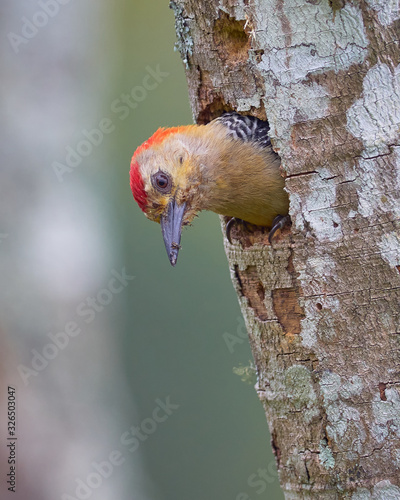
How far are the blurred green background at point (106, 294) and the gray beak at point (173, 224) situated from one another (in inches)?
99.8

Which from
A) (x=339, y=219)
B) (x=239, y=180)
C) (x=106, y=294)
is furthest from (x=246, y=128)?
(x=106, y=294)

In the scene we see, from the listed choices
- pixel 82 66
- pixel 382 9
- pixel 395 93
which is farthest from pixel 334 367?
pixel 82 66

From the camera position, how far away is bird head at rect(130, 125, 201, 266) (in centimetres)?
386

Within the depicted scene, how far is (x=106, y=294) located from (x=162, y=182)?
10.3 feet

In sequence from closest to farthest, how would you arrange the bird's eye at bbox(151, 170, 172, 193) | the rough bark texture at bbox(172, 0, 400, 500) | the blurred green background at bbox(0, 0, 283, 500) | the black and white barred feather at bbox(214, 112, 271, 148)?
the rough bark texture at bbox(172, 0, 400, 500), the black and white barred feather at bbox(214, 112, 271, 148), the bird's eye at bbox(151, 170, 172, 193), the blurred green background at bbox(0, 0, 283, 500)

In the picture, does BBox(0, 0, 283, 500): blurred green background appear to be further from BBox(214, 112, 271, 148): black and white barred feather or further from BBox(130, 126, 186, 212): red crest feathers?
BBox(214, 112, 271, 148): black and white barred feather

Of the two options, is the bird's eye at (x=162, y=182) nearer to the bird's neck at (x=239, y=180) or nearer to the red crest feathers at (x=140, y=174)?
the red crest feathers at (x=140, y=174)

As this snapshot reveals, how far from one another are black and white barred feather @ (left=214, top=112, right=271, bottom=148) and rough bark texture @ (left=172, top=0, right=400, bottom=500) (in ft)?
1.62

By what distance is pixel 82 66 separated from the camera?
6.31 meters

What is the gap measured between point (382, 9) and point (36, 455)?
530cm

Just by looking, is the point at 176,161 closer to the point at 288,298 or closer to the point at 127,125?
the point at 288,298

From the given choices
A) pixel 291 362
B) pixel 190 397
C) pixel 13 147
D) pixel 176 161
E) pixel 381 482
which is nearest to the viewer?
pixel 381 482

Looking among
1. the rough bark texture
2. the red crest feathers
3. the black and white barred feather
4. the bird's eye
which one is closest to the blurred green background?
the red crest feathers

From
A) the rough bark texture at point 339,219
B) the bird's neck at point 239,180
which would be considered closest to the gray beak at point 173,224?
the bird's neck at point 239,180
